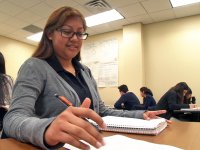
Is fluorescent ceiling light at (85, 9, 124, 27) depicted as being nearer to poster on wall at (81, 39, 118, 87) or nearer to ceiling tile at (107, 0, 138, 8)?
ceiling tile at (107, 0, 138, 8)

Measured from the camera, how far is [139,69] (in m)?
4.79

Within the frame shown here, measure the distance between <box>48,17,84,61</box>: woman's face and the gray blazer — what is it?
0.14m

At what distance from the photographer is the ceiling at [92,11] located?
3898 millimetres

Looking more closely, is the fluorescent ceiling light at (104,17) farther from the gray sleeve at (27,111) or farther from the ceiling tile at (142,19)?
the gray sleeve at (27,111)

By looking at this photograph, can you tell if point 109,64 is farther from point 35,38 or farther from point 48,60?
point 48,60

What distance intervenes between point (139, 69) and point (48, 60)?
13.1 ft

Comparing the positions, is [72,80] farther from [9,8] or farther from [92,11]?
[9,8]

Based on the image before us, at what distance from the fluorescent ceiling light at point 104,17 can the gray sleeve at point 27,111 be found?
372 centimetres

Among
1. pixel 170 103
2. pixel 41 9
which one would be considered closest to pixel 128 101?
pixel 170 103

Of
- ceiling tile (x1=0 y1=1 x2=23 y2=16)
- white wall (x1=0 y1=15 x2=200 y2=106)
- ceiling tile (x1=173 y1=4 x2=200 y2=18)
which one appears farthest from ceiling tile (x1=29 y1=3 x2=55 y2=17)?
ceiling tile (x1=173 y1=4 x2=200 y2=18)

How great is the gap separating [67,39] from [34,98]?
1.24 ft

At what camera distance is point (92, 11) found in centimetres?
423

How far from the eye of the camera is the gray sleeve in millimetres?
507

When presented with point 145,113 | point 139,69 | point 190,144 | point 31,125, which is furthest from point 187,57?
point 31,125
